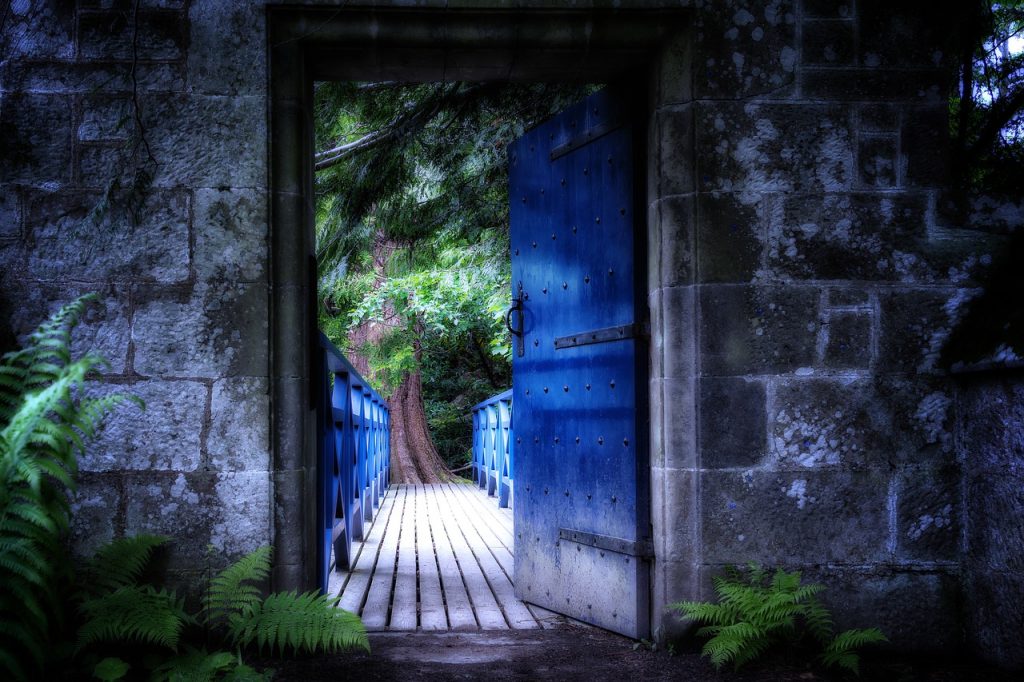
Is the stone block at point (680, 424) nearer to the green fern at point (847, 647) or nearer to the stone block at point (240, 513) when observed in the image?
the green fern at point (847, 647)

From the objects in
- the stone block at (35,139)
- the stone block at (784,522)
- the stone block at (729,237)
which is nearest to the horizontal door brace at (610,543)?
the stone block at (784,522)

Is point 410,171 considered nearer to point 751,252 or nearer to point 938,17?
point 751,252

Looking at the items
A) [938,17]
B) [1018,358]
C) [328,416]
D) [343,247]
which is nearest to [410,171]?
[343,247]

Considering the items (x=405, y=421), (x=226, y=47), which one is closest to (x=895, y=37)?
(x=226, y=47)

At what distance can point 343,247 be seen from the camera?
505cm

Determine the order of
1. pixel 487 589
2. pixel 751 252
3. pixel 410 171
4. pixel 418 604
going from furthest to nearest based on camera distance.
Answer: pixel 410 171, pixel 487 589, pixel 418 604, pixel 751 252

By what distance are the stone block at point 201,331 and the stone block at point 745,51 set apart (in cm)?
180

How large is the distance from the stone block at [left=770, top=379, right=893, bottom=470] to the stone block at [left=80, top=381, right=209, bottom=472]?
79.9 inches

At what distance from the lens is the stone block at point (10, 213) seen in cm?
268

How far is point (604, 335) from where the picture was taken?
3.08 meters

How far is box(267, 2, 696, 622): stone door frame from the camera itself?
8.97 feet

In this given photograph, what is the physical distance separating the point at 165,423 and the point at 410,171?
2561mm

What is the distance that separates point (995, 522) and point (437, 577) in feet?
8.56

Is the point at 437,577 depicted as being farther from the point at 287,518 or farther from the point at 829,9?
the point at 829,9
